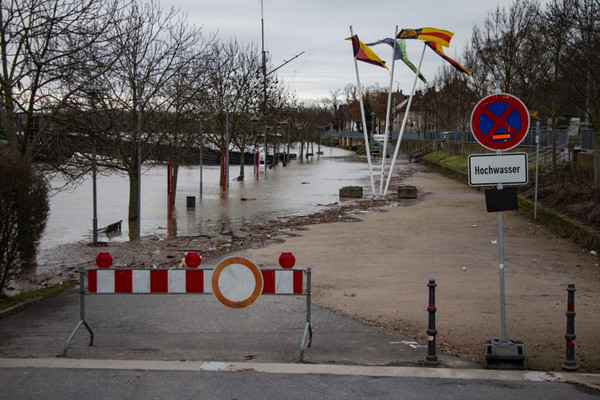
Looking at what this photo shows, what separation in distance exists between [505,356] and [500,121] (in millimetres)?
2419

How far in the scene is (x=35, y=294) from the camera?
34.6 feet

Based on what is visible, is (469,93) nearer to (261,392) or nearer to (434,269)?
(434,269)

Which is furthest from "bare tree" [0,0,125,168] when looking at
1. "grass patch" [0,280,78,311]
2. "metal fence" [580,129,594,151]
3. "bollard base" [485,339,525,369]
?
"metal fence" [580,129,594,151]

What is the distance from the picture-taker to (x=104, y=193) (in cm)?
3975

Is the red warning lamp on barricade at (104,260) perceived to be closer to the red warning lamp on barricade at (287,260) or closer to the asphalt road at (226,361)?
the asphalt road at (226,361)

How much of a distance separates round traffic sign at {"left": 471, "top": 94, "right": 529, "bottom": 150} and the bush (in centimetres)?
583

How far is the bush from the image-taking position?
29.1ft

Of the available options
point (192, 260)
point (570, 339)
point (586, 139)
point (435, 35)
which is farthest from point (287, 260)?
point (586, 139)

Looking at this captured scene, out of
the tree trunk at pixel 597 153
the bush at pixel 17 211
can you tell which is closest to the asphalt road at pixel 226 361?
the bush at pixel 17 211

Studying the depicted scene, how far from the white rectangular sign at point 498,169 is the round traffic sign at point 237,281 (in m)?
2.50

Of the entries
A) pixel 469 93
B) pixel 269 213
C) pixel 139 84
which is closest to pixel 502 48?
pixel 469 93

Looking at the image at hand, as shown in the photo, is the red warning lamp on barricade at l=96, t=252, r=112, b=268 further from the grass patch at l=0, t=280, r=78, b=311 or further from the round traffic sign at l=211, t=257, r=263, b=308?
the grass patch at l=0, t=280, r=78, b=311

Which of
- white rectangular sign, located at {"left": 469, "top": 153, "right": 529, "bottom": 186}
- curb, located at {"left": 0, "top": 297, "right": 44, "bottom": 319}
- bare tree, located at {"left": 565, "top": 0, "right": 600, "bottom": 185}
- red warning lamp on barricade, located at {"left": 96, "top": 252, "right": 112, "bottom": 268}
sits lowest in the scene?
curb, located at {"left": 0, "top": 297, "right": 44, "bottom": 319}

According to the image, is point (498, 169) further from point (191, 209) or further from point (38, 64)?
point (191, 209)
